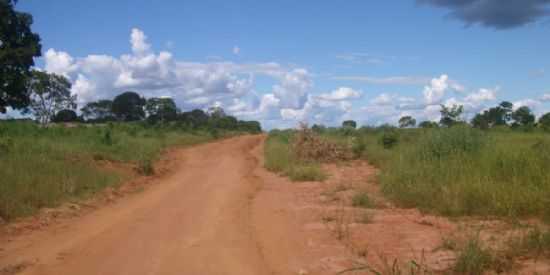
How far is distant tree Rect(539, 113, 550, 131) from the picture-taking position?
35.2m

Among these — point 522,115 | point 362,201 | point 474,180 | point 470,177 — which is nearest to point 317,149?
point 362,201

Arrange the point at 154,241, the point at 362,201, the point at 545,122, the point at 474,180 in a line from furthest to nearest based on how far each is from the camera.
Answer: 1. the point at 545,122
2. the point at 362,201
3. the point at 474,180
4. the point at 154,241

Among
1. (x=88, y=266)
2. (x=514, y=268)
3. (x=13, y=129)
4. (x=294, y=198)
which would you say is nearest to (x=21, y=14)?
(x=13, y=129)

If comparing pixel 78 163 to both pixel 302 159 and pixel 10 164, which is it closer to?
pixel 10 164

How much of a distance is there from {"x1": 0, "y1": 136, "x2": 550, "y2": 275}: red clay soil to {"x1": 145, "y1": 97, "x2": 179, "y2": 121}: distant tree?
60728mm

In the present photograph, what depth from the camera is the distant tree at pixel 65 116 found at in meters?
68.7

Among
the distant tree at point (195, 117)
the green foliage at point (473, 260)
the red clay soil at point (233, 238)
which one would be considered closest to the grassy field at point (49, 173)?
the red clay soil at point (233, 238)

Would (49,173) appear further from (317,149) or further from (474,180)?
(317,149)

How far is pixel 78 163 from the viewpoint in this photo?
16.7 meters

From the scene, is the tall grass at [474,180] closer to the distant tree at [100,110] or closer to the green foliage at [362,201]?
the green foliage at [362,201]

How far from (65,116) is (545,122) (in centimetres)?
5775

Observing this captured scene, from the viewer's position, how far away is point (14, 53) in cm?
3303

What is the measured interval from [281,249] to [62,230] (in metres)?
4.19

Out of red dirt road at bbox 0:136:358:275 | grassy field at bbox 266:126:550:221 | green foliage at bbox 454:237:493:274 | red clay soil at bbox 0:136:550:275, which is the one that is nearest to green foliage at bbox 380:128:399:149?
grassy field at bbox 266:126:550:221
